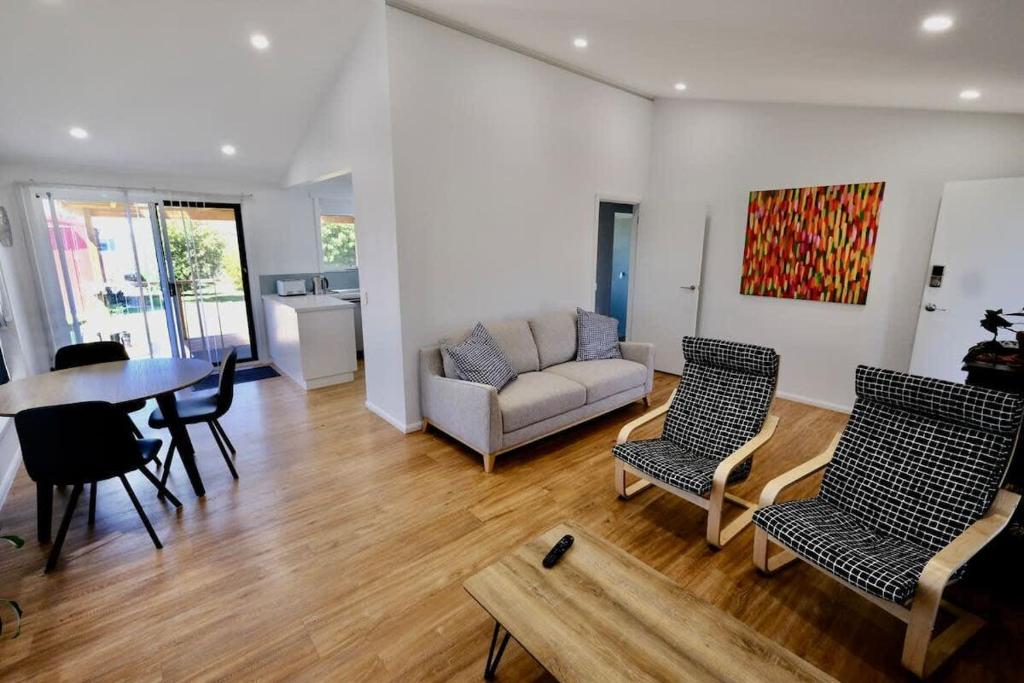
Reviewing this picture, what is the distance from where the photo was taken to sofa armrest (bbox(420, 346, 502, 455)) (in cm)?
298

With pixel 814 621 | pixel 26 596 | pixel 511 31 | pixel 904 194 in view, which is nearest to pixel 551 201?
pixel 511 31

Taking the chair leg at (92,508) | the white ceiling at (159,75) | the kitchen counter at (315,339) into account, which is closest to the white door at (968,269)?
the white ceiling at (159,75)

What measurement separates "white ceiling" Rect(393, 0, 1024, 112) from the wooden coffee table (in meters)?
2.54

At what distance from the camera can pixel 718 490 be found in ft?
7.36

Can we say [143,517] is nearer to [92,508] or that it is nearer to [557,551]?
[92,508]

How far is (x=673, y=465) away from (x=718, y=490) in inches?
10.7

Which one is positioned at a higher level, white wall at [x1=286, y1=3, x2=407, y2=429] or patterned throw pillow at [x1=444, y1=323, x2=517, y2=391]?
white wall at [x1=286, y1=3, x2=407, y2=429]

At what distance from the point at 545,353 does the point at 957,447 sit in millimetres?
2679

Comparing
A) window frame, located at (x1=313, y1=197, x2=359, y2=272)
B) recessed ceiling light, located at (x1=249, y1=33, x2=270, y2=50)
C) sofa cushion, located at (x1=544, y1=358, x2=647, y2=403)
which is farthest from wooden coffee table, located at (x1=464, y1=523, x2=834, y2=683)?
window frame, located at (x1=313, y1=197, x2=359, y2=272)

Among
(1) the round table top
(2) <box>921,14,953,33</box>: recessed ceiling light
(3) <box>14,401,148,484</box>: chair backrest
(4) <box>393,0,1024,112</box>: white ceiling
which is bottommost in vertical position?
(3) <box>14,401,148,484</box>: chair backrest

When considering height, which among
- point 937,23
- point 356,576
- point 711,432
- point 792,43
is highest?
point 792,43

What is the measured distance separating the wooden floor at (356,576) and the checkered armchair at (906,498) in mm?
233

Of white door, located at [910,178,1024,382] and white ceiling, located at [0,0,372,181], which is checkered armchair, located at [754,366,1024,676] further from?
white ceiling, located at [0,0,372,181]

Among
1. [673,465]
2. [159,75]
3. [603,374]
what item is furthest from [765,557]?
[159,75]
